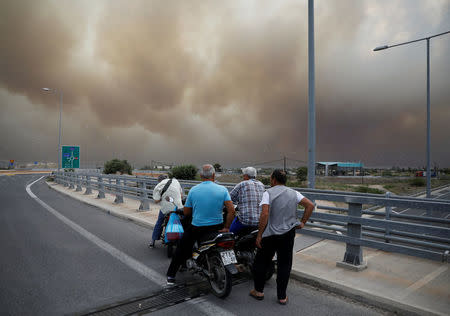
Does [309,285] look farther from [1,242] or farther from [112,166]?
[112,166]

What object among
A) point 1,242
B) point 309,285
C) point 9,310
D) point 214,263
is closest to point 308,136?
point 309,285

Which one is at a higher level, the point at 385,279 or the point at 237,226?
the point at 237,226

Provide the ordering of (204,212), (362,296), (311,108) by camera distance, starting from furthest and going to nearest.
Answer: (311,108) < (204,212) < (362,296)

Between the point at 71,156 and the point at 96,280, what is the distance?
90.2 feet

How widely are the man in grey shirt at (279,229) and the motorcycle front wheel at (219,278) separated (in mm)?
421

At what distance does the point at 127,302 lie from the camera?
3.94 metres

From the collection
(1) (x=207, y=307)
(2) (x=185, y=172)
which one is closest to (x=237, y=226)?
(1) (x=207, y=307)

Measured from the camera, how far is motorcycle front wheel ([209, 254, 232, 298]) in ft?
13.1

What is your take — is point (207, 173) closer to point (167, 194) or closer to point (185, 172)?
point (167, 194)

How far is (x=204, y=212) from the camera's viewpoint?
4.35 meters

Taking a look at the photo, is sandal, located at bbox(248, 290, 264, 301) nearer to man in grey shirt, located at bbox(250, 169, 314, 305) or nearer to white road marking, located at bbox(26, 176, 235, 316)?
man in grey shirt, located at bbox(250, 169, 314, 305)

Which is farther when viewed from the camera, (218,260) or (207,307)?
(218,260)

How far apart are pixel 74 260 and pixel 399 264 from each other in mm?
6101

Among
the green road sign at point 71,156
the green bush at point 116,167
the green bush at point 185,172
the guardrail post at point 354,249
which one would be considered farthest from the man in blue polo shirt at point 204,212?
the green bush at point 116,167
